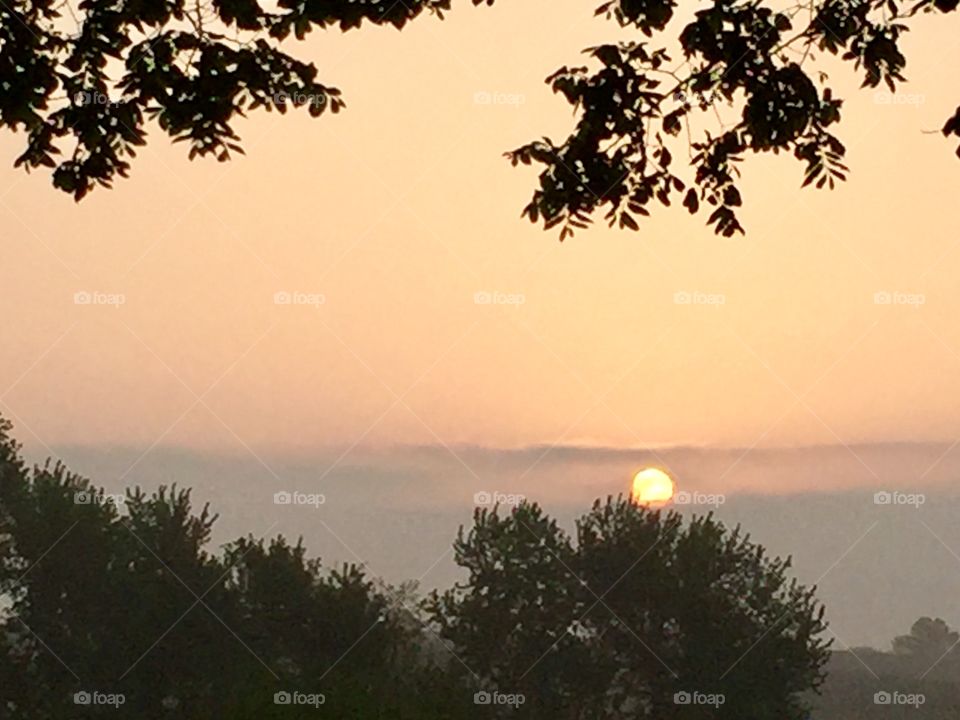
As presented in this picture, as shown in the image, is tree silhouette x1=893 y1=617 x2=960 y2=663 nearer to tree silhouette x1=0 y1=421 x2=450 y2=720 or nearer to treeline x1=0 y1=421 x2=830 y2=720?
treeline x1=0 y1=421 x2=830 y2=720

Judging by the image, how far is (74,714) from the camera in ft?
174

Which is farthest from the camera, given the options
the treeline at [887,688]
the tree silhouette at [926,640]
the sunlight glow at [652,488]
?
the tree silhouette at [926,640]

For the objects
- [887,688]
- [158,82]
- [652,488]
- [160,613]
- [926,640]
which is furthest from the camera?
[926,640]

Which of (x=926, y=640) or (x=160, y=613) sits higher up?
(x=926, y=640)

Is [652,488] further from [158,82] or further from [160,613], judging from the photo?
[158,82]

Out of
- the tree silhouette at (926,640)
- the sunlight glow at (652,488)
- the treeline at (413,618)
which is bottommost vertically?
the treeline at (413,618)

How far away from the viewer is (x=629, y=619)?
189ft

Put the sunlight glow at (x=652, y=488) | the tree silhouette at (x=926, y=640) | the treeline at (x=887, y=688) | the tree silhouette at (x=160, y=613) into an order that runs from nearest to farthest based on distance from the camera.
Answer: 1. the tree silhouette at (x=160, y=613)
2. the sunlight glow at (x=652, y=488)
3. the treeline at (x=887, y=688)
4. the tree silhouette at (x=926, y=640)

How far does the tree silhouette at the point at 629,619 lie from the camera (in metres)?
56.2

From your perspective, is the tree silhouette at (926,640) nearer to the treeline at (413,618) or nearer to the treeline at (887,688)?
the treeline at (887,688)

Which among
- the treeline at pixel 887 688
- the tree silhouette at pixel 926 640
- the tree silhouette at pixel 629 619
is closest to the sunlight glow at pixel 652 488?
the tree silhouette at pixel 629 619

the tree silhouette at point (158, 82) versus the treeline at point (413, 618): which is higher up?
the treeline at point (413, 618)

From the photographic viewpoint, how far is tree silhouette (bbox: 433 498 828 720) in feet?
185

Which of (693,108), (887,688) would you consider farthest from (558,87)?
(887,688)
